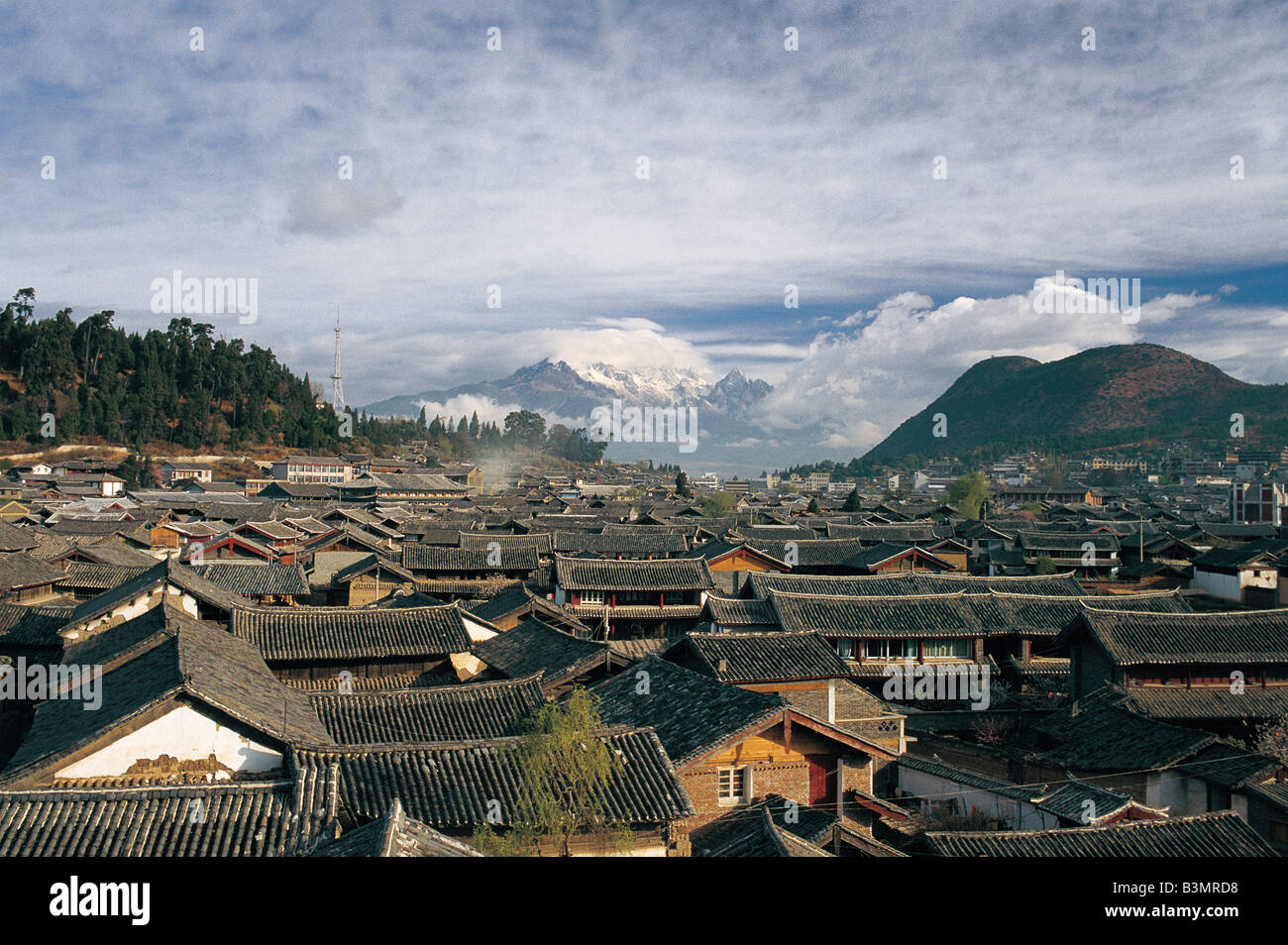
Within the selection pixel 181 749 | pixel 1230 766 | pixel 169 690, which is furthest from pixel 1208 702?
pixel 169 690

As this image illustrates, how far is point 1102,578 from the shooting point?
58.0 meters

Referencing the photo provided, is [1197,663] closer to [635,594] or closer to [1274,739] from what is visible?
[1274,739]

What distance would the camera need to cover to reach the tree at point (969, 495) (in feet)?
319

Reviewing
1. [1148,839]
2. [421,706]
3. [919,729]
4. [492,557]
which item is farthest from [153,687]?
[492,557]

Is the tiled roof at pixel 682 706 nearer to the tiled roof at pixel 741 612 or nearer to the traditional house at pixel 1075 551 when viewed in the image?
the tiled roof at pixel 741 612

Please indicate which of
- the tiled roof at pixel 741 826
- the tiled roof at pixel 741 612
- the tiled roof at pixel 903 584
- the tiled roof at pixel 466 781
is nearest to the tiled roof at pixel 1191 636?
the tiled roof at pixel 903 584

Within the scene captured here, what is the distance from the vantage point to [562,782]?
13.7 metres

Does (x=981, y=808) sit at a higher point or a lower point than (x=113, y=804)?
lower

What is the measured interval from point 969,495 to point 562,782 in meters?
94.0

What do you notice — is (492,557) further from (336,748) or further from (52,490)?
(52,490)

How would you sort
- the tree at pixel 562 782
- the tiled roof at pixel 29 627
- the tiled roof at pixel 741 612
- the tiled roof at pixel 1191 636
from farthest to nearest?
the tiled roof at pixel 741 612, the tiled roof at pixel 29 627, the tiled roof at pixel 1191 636, the tree at pixel 562 782

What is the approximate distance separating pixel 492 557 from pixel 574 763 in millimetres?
36231

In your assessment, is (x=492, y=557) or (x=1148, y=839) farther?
(x=492, y=557)

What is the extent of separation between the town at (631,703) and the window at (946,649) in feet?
0.29
